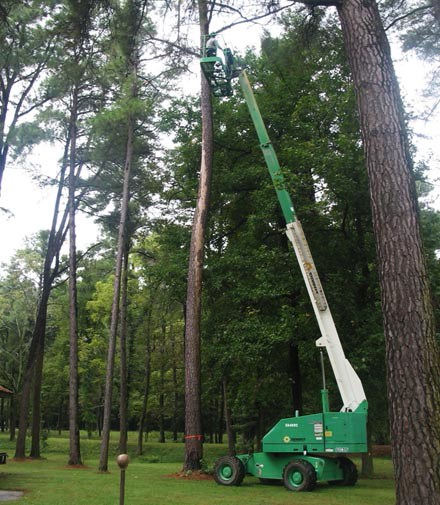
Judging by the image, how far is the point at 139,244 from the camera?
26047 millimetres

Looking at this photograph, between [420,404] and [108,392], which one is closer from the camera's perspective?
[420,404]

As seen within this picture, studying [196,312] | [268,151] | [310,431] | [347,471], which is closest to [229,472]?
[310,431]

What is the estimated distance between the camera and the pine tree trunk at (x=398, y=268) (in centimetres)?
436

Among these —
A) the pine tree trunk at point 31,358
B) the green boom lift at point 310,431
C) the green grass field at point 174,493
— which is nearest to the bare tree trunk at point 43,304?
the pine tree trunk at point 31,358

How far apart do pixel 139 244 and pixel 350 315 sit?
48.3 feet

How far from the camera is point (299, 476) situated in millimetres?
9906

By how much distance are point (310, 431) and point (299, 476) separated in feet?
2.92

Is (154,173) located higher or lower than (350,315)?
higher

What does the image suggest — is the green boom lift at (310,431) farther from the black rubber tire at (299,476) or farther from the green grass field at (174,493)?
the green grass field at (174,493)

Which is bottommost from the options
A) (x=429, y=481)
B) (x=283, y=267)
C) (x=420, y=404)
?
(x=429, y=481)

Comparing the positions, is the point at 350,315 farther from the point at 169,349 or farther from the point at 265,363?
the point at 169,349

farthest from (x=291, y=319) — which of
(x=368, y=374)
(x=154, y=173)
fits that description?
(x=154, y=173)

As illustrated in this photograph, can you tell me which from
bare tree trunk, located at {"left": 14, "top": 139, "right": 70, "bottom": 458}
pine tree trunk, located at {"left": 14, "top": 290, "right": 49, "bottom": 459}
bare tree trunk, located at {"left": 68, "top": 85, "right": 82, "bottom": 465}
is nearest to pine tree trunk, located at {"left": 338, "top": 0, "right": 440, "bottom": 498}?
bare tree trunk, located at {"left": 68, "top": 85, "right": 82, "bottom": 465}

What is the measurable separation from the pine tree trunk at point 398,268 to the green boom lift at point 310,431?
487cm
